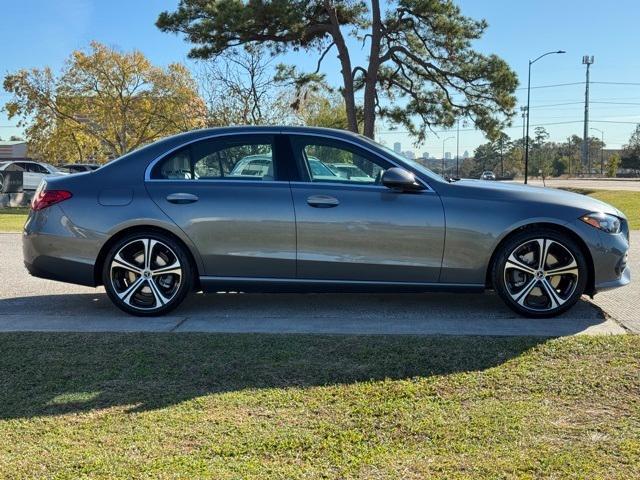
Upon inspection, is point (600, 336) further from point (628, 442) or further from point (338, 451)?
point (338, 451)

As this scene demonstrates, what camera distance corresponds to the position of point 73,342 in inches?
171

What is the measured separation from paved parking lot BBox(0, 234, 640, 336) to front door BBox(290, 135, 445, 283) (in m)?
0.41

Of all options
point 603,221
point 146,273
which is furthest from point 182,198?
point 603,221

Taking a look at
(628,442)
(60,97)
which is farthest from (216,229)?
(60,97)

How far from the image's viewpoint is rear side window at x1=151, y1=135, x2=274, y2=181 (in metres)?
5.17

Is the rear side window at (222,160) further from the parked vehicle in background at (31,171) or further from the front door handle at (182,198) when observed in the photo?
the parked vehicle in background at (31,171)

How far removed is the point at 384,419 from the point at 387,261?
2.09 metres

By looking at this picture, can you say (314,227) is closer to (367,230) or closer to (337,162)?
(367,230)

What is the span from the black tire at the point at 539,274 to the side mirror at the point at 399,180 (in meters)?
0.91

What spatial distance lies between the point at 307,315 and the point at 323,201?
101 centimetres

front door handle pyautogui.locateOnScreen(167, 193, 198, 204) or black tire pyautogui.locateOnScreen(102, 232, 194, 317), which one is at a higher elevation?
front door handle pyautogui.locateOnScreen(167, 193, 198, 204)

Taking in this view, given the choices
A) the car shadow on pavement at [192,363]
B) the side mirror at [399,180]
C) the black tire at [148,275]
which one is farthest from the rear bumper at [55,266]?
the side mirror at [399,180]

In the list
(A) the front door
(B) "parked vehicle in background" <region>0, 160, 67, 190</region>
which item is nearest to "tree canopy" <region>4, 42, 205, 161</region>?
(B) "parked vehicle in background" <region>0, 160, 67, 190</region>

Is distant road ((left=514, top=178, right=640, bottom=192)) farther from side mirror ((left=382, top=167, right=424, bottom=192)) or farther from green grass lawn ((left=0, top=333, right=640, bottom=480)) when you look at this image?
green grass lawn ((left=0, top=333, right=640, bottom=480))
